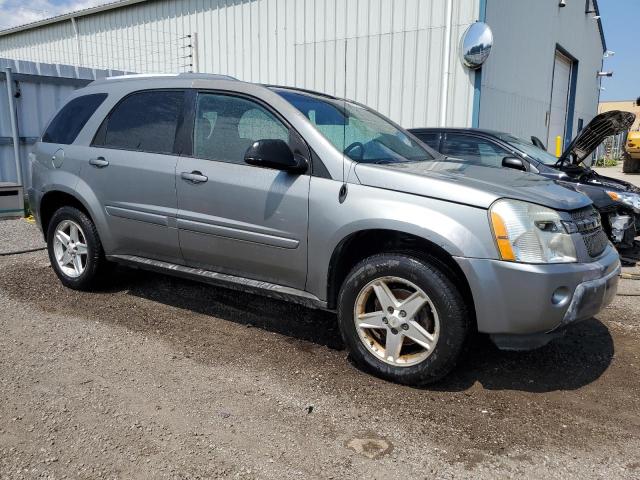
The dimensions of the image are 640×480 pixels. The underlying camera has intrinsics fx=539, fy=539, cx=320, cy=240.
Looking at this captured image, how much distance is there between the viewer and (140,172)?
13.6 feet

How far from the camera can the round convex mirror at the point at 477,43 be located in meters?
9.11

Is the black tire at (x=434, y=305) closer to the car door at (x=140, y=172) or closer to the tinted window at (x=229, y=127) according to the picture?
the tinted window at (x=229, y=127)

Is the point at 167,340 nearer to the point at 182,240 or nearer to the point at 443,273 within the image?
the point at 182,240

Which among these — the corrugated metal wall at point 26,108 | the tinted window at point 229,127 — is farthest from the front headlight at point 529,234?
the corrugated metal wall at point 26,108

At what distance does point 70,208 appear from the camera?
473cm

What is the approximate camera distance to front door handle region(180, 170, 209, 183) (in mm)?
3816

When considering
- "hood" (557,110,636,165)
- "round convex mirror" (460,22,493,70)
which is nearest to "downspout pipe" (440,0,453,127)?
"round convex mirror" (460,22,493,70)

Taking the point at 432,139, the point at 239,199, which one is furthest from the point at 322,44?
the point at 239,199

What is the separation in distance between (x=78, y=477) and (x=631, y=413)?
2.86m

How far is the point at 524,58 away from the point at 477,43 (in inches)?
158

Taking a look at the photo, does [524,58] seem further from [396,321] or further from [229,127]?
[396,321]

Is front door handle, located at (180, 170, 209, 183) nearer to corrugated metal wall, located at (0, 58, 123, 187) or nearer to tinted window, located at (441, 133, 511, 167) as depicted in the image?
tinted window, located at (441, 133, 511, 167)

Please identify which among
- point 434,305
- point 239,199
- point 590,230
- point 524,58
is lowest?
point 434,305

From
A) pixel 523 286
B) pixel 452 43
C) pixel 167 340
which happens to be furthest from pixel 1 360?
pixel 452 43
